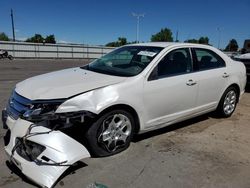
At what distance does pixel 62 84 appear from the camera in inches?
153

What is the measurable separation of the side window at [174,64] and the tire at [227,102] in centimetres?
134

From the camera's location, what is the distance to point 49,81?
4.11 metres

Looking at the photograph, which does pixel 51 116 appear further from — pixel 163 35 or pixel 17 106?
pixel 163 35

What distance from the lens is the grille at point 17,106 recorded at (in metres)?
3.57

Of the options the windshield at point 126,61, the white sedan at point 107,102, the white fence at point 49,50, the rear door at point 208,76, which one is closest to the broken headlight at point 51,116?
the white sedan at point 107,102

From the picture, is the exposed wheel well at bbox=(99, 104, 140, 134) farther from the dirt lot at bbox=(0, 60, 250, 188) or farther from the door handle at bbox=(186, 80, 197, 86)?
the door handle at bbox=(186, 80, 197, 86)

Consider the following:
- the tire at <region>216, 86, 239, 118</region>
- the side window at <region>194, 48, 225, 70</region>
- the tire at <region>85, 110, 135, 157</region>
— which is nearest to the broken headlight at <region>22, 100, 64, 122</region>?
the tire at <region>85, 110, 135, 157</region>

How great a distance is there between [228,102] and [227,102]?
0.05 m

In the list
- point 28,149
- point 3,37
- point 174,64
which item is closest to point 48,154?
point 28,149

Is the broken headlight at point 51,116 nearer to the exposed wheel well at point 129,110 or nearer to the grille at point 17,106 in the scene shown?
the grille at point 17,106

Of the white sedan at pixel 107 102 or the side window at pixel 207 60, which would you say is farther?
the side window at pixel 207 60

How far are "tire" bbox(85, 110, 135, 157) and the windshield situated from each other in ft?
2.45

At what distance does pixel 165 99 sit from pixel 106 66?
120 centimetres

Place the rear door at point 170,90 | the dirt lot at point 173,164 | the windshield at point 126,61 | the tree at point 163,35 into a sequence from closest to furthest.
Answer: the dirt lot at point 173,164 < the rear door at point 170,90 < the windshield at point 126,61 < the tree at point 163,35
